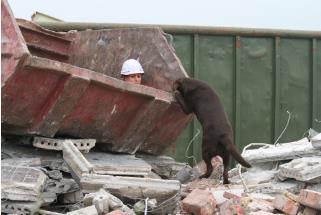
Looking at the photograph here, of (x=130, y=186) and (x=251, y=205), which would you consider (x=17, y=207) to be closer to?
(x=130, y=186)

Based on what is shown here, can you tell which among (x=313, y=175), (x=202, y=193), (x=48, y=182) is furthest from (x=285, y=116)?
(x=48, y=182)

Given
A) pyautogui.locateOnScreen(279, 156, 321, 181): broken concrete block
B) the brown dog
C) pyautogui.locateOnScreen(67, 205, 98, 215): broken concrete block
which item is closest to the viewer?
pyautogui.locateOnScreen(67, 205, 98, 215): broken concrete block

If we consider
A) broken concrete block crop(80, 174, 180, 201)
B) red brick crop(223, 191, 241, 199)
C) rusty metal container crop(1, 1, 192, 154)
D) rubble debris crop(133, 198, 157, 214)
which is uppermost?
rusty metal container crop(1, 1, 192, 154)

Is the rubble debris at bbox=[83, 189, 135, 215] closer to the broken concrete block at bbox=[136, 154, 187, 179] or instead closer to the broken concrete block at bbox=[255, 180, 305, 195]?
the broken concrete block at bbox=[255, 180, 305, 195]

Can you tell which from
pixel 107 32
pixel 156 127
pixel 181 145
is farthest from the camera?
pixel 181 145

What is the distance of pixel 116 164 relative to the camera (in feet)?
13.6

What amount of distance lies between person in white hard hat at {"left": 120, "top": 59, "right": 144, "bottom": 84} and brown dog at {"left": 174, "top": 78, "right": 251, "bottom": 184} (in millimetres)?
334

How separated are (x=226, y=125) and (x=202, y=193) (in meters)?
1.22

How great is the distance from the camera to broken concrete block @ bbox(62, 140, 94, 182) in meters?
3.63

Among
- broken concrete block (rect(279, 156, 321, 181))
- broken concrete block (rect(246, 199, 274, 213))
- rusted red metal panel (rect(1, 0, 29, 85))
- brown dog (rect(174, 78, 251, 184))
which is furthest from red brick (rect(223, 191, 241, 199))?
rusted red metal panel (rect(1, 0, 29, 85))

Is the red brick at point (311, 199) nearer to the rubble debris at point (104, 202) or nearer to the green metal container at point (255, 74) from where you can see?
the rubble debris at point (104, 202)

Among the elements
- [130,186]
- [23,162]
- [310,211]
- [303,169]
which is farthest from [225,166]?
A: [23,162]

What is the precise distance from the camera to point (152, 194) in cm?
359

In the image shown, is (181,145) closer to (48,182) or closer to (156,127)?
(156,127)
